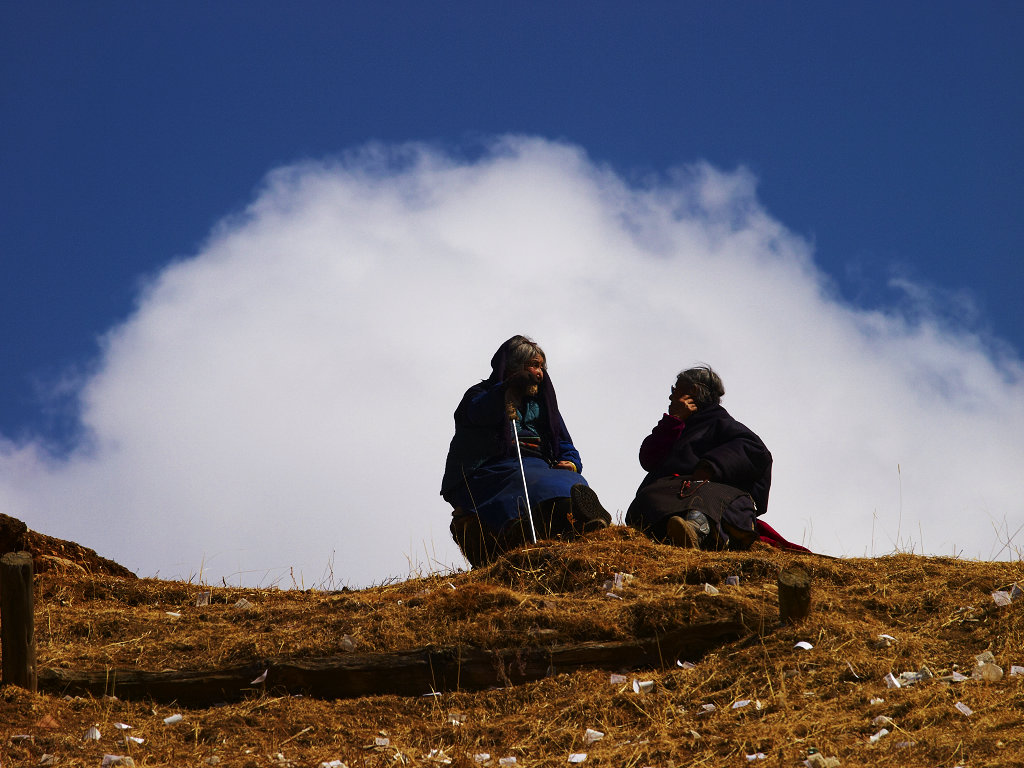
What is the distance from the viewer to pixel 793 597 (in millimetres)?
7660

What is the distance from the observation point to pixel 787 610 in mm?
7684

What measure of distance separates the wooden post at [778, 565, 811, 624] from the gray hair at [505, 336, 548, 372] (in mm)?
3618

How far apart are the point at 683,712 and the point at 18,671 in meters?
4.14

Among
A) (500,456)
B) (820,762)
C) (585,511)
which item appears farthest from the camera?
(500,456)

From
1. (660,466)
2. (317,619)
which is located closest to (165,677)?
(317,619)

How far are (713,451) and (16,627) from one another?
5808 mm

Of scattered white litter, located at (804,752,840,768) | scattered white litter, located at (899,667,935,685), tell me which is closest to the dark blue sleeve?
scattered white litter, located at (899,667,935,685)

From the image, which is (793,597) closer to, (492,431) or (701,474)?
(701,474)

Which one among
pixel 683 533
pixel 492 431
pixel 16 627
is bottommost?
pixel 16 627

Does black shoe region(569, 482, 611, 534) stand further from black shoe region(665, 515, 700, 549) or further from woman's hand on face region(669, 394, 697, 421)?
woman's hand on face region(669, 394, 697, 421)

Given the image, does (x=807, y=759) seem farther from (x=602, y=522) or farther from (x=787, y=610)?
(x=602, y=522)

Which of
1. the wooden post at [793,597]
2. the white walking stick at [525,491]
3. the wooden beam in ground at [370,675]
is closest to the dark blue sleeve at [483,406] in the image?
the white walking stick at [525,491]

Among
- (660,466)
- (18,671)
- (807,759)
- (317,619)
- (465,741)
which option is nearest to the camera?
(807,759)

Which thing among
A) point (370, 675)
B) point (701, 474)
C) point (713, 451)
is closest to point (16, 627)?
point (370, 675)
